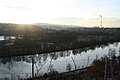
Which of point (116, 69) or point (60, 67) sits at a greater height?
point (116, 69)

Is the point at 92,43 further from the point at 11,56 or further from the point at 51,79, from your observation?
the point at 51,79

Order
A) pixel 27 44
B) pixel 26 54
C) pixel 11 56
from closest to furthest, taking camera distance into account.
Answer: pixel 11 56 < pixel 26 54 < pixel 27 44

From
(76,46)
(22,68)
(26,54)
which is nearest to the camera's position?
(22,68)

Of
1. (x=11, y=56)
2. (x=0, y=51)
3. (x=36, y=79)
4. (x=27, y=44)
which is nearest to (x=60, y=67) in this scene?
(x=36, y=79)

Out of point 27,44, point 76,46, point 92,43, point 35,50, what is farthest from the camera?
point 92,43

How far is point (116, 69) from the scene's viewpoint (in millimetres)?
8734

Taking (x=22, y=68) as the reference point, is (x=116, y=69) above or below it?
above

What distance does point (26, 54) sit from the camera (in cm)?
2005

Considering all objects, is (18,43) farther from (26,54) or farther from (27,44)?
(26,54)

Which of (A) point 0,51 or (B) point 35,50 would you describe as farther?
(B) point 35,50

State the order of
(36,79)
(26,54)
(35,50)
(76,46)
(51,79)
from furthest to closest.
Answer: (76,46) → (35,50) → (26,54) → (36,79) → (51,79)

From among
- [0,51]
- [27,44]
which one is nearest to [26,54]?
[0,51]

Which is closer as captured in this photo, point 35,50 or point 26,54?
point 26,54

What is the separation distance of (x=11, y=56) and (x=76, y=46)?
29.4 ft
